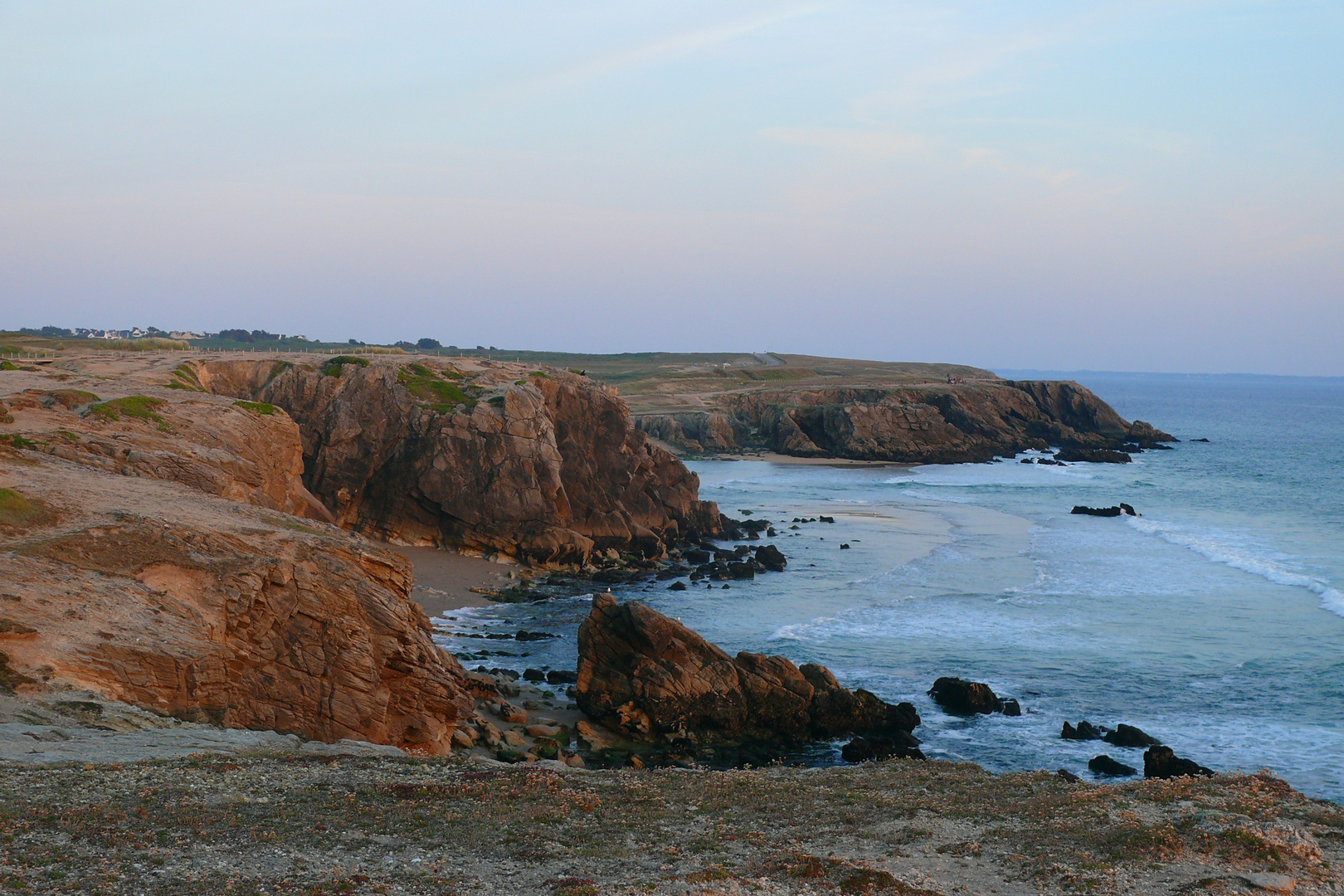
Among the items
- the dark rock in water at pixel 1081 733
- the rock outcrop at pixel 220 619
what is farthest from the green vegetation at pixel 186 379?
the dark rock in water at pixel 1081 733

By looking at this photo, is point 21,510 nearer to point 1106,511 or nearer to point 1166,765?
point 1166,765

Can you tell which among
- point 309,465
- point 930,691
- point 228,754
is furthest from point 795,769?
point 309,465

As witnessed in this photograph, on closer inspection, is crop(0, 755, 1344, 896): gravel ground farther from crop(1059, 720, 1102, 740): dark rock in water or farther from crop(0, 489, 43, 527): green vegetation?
crop(1059, 720, 1102, 740): dark rock in water

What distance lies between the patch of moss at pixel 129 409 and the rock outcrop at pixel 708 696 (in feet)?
52.9

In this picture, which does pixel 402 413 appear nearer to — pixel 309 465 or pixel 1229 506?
pixel 309 465

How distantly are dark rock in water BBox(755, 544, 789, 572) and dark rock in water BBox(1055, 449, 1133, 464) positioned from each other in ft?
203

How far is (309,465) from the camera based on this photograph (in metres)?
46.5

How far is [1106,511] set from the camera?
63906 mm

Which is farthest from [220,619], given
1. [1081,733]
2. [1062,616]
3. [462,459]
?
[1062,616]

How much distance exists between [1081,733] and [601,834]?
1666 centimetres

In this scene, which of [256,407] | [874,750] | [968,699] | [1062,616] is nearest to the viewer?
[874,750]

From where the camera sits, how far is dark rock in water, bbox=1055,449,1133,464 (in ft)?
325

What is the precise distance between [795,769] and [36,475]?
17.7 meters

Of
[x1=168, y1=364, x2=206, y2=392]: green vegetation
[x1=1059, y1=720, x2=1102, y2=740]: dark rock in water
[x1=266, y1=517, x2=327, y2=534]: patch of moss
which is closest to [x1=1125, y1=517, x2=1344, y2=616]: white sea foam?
[x1=1059, y1=720, x2=1102, y2=740]: dark rock in water
